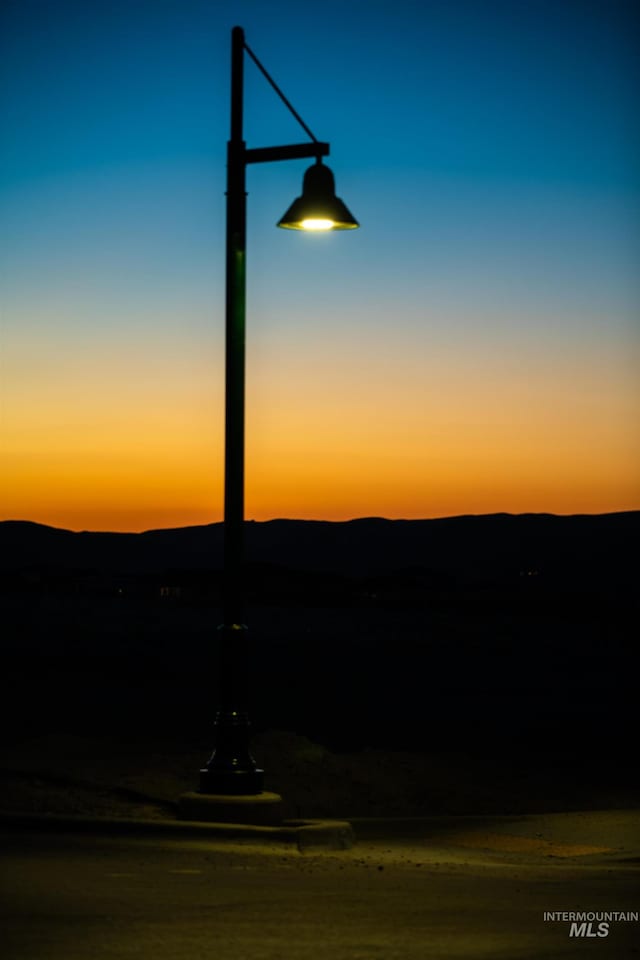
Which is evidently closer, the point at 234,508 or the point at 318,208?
the point at 318,208

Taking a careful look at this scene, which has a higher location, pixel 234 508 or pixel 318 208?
pixel 318 208

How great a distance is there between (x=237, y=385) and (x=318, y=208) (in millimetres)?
1612

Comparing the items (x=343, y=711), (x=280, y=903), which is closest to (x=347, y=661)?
(x=343, y=711)

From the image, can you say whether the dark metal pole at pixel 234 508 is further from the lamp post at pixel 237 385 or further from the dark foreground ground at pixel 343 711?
the dark foreground ground at pixel 343 711

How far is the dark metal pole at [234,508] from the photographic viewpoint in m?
12.8

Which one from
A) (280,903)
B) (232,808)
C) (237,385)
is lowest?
(280,903)

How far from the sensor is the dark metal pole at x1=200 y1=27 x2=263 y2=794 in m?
12.8

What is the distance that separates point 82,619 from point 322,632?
7.92m

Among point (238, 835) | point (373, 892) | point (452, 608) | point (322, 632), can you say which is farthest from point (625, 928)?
point (452, 608)

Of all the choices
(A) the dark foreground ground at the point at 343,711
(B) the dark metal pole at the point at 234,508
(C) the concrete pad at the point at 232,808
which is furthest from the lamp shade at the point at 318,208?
(A) the dark foreground ground at the point at 343,711

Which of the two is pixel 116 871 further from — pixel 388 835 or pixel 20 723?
pixel 20 723

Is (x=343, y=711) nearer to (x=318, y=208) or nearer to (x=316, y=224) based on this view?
(x=316, y=224)

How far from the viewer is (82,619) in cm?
5222

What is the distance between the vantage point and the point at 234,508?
13062 mm
